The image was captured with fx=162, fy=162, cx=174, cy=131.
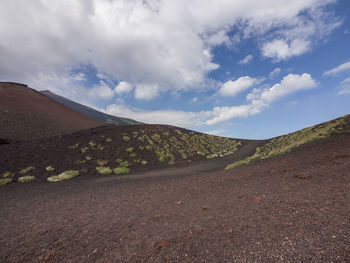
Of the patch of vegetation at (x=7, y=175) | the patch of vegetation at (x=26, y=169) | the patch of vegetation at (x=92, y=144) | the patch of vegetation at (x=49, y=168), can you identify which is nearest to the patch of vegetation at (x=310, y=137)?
the patch of vegetation at (x=49, y=168)

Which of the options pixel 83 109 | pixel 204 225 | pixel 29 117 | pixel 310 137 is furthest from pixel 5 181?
pixel 83 109

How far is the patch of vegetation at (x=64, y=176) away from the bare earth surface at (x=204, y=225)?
539cm

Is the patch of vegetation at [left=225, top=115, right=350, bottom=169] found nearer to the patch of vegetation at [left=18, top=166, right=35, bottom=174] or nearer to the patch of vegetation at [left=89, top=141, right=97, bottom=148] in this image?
the patch of vegetation at [left=89, top=141, right=97, bottom=148]

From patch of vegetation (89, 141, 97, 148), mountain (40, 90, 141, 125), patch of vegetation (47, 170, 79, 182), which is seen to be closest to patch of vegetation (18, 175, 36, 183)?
patch of vegetation (47, 170, 79, 182)

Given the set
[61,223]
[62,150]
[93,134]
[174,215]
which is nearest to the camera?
[174,215]

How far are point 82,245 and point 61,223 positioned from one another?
6.24 ft

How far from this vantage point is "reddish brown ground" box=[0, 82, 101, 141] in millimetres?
22531

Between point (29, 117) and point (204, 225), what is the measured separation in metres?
33.4

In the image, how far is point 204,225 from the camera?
3662mm

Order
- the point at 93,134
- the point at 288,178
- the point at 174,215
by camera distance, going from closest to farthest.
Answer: the point at 174,215 < the point at 288,178 < the point at 93,134

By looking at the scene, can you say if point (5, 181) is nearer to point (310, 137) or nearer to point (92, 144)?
point (92, 144)

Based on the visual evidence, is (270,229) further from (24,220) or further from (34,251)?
(24,220)

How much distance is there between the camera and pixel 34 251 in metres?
3.61

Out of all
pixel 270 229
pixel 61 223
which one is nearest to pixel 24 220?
pixel 61 223
